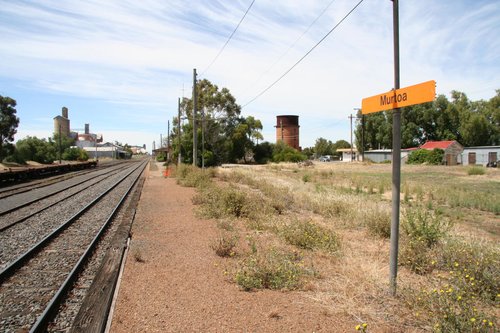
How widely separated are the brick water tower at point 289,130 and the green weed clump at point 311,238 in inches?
3357

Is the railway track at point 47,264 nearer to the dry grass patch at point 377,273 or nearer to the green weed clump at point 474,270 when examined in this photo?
the dry grass patch at point 377,273

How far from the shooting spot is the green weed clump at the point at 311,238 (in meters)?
7.78

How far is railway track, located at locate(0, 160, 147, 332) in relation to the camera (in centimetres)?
504

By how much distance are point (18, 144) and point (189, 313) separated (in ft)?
231

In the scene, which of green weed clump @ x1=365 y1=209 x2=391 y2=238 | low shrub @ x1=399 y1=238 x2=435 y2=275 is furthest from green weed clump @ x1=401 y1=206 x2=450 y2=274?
green weed clump @ x1=365 y1=209 x2=391 y2=238

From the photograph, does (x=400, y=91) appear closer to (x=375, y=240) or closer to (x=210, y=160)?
(x=375, y=240)

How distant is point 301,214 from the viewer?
13055 millimetres

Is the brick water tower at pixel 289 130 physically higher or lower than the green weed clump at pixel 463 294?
higher

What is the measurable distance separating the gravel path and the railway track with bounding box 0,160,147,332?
0.79 m

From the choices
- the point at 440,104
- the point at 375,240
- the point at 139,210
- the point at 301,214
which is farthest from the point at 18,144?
the point at 440,104

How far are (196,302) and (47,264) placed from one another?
386cm

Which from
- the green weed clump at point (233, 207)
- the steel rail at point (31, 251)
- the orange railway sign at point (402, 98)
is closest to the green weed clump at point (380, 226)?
the green weed clump at point (233, 207)

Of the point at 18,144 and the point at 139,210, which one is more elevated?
the point at 18,144

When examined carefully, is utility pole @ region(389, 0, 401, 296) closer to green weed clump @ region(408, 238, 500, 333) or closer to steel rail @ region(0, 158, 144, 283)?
green weed clump @ region(408, 238, 500, 333)
